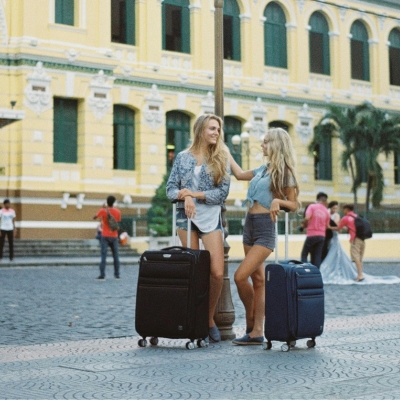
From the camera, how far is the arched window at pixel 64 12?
29.4 meters

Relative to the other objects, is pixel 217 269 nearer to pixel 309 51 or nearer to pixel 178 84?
pixel 178 84

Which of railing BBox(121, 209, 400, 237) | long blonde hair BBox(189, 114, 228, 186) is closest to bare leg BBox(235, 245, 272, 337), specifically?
long blonde hair BBox(189, 114, 228, 186)

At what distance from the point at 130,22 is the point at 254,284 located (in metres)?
24.5

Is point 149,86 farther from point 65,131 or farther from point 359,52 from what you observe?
point 359,52

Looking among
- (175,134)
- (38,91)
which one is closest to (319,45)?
(175,134)

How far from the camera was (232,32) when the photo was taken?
34.7 metres

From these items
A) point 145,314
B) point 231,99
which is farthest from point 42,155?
point 145,314

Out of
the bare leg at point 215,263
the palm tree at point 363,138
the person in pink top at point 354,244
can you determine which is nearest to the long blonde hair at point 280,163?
the bare leg at point 215,263

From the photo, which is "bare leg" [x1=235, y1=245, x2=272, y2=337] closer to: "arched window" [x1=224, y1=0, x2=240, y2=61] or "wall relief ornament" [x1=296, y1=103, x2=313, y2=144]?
"arched window" [x1=224, y1=0, x2=240, y2=61]

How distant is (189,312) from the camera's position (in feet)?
25.5

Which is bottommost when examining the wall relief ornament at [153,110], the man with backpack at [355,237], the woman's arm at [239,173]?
the man with backpack at [355,237]

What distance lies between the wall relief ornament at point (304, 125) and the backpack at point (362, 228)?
17926mm

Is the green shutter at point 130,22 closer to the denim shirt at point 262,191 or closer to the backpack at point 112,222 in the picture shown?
the backpack at point 112,222

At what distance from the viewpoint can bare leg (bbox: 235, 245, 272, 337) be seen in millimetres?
8109
